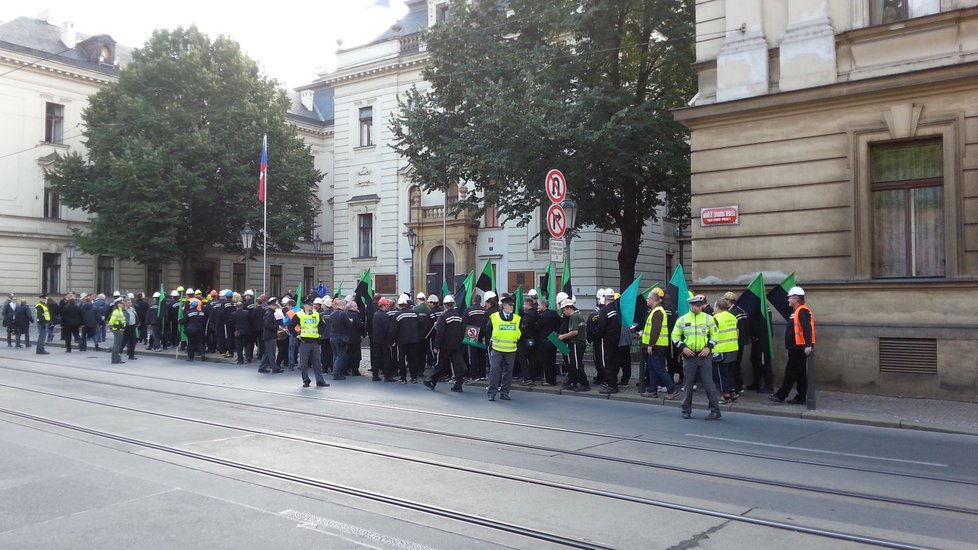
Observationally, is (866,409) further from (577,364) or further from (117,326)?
(117,326)

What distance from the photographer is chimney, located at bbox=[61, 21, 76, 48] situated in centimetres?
4572

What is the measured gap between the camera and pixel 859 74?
13891 millimetres

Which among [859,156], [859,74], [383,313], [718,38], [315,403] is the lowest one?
[315,403]

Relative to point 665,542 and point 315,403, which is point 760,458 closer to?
point 665,542

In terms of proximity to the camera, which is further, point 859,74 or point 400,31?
point 400,31

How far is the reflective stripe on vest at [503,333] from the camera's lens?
13406mm

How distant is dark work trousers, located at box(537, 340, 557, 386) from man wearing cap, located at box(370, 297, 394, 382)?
3.16m

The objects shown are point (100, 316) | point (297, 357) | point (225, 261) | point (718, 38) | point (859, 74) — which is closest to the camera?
point (859, 74)

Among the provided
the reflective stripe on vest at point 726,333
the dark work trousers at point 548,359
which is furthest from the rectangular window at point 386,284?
the reflective stripe on vest at point 726,333

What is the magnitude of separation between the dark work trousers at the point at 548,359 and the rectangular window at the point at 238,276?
3926 cm

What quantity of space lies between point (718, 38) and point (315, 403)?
1053cm

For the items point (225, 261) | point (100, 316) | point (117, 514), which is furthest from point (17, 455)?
point (225, 261)

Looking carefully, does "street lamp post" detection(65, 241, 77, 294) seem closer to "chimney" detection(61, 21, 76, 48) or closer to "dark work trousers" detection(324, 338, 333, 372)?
"chimney" detection(61, 21, 76, 48)

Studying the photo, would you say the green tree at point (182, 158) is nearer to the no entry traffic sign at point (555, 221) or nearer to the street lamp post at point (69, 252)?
the street lamp post at point (69, 252)
